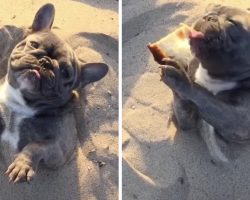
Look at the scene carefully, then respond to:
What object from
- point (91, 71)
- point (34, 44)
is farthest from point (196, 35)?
point (34, 44)

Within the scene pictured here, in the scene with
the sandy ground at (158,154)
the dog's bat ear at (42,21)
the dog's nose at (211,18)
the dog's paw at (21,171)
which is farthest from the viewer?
the sandy ground at (158,154)

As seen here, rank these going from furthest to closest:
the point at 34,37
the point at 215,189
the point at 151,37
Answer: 1. the point at 151,37
2. the point at 215,189
3. the point at 34,37

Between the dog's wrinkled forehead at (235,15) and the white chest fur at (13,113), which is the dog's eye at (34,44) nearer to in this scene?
the white chest fur at (13,113)

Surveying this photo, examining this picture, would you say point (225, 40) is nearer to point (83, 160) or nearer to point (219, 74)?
point (219, 74)

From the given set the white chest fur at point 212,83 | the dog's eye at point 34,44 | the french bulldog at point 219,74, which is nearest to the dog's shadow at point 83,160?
the dog's eye at point 34,44

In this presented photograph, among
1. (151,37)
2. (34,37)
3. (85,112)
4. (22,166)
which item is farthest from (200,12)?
(22,166)

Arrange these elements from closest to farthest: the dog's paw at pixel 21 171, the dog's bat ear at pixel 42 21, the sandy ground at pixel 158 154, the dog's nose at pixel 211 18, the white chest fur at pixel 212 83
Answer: the dog's paw at pixel 21 171
the dog's nose at pixel 211 18
the white chest fur at pixel 212 83
the dog's bat ear at pixel 42 21
the sandy ground at pixel 158 154

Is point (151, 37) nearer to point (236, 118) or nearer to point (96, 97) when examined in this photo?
point (96, 97)
